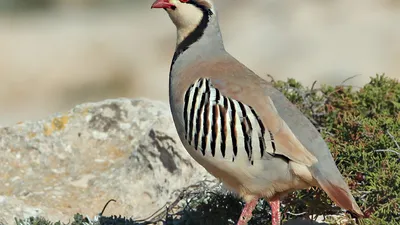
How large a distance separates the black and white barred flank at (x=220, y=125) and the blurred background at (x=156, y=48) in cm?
887

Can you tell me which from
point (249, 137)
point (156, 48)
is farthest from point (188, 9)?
point (156, 48)

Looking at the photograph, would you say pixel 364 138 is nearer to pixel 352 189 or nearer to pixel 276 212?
pixel 352 189

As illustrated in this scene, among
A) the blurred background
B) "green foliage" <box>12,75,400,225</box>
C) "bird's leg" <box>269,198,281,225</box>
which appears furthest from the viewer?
the blurred background

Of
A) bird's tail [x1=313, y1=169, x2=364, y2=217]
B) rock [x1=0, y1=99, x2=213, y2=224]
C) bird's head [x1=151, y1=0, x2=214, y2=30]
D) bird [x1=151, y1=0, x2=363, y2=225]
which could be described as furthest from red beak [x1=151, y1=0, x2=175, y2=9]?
bird's tail [x1=313, y1=169, x2=364, y2=217]

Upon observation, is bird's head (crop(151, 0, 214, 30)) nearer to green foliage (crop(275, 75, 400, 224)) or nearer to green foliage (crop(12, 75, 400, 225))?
green foliage (crop(12, 75, 400, 225))

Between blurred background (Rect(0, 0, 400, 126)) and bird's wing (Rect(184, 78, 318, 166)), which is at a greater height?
blurred background (Rect(0, 0, 400, 126))

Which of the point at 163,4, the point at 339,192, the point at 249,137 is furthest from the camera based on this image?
the point at 163,4

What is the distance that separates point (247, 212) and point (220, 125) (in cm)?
63

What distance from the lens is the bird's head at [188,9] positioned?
6539mm

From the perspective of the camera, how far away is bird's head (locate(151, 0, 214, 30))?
21.5 feet

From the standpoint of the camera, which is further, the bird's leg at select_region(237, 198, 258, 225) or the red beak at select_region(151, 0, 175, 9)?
the red beak at select_region(151, 0, 175, 9)

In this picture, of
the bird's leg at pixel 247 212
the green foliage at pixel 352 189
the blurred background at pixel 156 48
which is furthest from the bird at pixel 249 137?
the blurred background at pixel 156 48

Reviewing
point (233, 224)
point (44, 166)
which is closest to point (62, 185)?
point (44, 166)

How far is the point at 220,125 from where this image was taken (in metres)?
6.03
